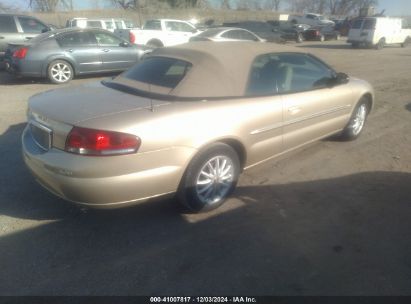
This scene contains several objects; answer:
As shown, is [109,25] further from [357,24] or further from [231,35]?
[357,24]

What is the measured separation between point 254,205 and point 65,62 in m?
8.00

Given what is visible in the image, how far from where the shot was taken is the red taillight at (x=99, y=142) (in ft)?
9.03

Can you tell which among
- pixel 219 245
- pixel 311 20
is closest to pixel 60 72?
pixel 219 245

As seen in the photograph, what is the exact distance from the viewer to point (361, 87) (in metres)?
5.31

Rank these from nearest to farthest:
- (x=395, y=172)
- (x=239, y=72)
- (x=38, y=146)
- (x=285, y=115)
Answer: (x=38, y=146), (x=239, y=72), (x=285, y=115), (x=395, y=172)

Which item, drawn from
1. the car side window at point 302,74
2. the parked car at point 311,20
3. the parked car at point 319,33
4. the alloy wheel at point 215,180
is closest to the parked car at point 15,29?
the car side window at point 302,74

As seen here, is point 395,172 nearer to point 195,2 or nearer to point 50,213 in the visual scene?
point 50,213

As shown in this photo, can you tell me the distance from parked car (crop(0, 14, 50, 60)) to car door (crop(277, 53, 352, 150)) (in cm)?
1017

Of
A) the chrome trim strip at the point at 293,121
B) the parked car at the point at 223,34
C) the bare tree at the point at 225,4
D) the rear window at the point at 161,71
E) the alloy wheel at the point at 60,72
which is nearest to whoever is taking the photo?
the rear window at the point at 161,71

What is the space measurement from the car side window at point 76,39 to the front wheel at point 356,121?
25.3ft

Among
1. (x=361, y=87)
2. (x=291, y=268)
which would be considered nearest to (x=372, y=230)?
(x=291, y=268)

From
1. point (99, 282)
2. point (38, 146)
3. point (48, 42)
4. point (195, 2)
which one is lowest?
point (99, 282)

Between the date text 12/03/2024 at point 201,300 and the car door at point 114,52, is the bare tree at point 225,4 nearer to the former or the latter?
the car door at point 114,52

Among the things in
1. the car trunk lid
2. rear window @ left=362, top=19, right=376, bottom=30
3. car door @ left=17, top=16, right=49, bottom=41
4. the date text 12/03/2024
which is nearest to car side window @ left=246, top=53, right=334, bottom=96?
the car trunk lid
